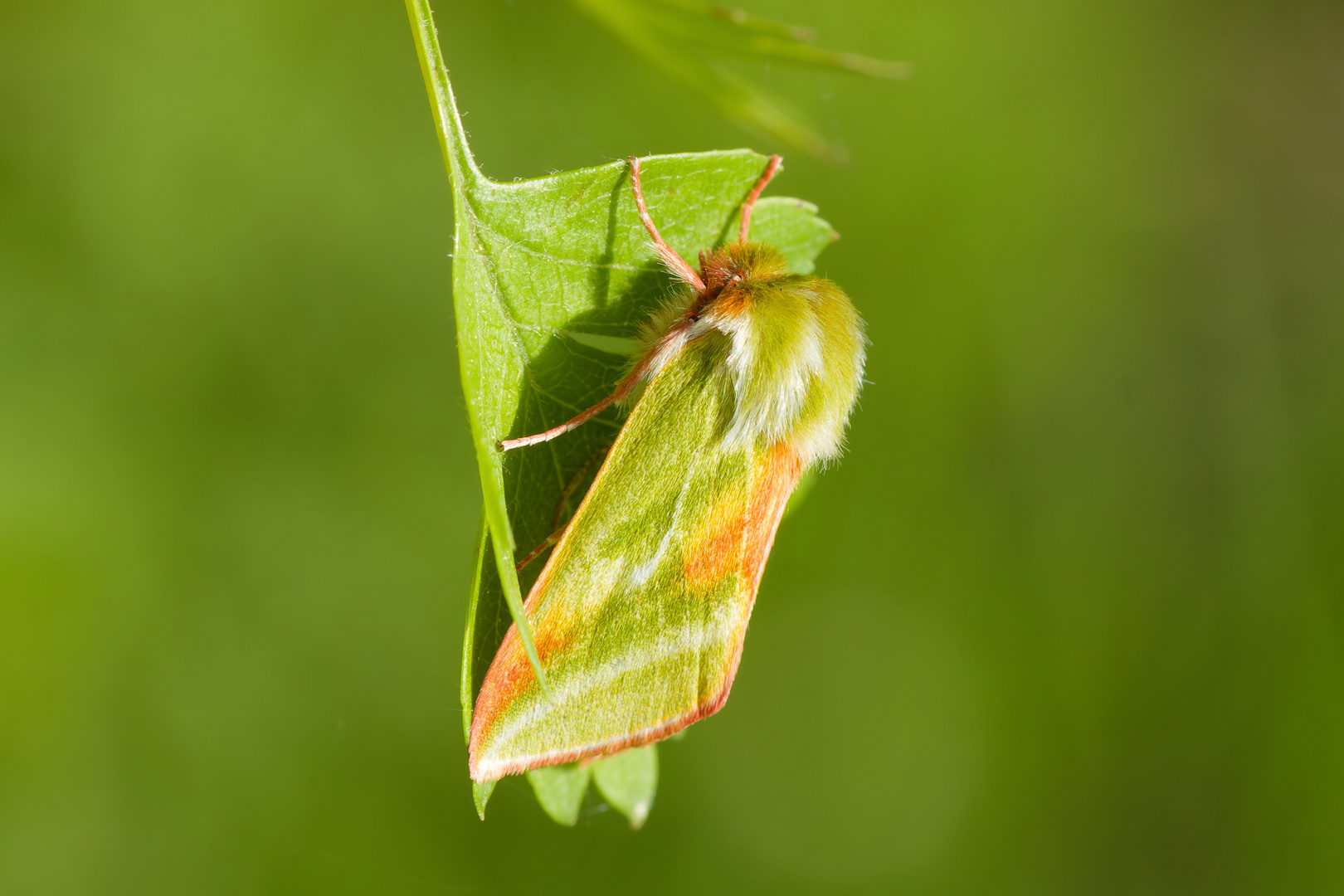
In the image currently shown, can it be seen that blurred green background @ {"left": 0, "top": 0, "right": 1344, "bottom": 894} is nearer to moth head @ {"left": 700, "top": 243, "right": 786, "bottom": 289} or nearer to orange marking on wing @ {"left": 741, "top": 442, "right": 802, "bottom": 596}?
orange marking on wing @ {"left": 741, "top": 442, "right": 802, "bottom": 596}

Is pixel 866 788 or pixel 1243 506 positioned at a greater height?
pixel 1243 506

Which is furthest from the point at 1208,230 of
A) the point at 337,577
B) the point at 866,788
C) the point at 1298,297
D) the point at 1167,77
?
the point at 337,577

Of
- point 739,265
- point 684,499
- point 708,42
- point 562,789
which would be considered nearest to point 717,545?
point 684,499

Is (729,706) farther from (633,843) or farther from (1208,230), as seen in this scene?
(1208,230)

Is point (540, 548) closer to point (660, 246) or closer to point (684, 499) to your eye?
point (684, 499)

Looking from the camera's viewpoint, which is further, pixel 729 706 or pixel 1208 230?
pixel 1208 230

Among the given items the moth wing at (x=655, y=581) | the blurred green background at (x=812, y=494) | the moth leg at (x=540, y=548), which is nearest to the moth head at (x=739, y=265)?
the moth wing at (x=655, y=581)

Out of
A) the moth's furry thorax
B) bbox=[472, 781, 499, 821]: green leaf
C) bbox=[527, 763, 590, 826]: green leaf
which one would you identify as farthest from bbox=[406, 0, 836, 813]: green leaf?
bbox=[527, 763, 590, 826]: green leaf
